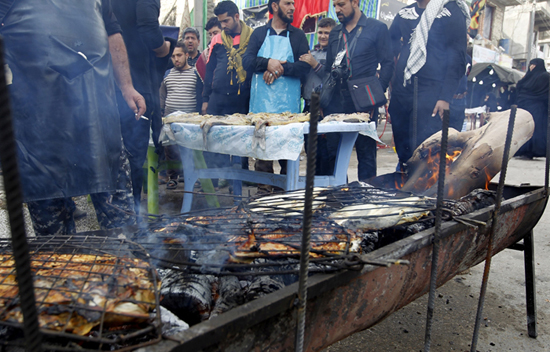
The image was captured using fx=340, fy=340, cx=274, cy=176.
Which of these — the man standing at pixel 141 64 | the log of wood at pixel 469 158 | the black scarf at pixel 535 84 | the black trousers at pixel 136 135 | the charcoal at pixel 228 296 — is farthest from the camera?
the black scarf at pixel 535 84

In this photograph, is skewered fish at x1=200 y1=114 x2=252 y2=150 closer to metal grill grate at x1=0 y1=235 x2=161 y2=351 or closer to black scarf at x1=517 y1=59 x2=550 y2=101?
metal grill grate at x1=0 y1=235 x2=161 y2=351

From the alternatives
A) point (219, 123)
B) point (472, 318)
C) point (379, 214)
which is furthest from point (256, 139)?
point (472, 318)

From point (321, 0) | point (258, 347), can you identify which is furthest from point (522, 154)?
point (258, 347)

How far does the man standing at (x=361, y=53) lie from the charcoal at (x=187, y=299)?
10.8 ft

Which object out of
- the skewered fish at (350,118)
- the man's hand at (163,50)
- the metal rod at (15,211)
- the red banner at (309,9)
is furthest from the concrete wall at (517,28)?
the metal rod at (15,211)

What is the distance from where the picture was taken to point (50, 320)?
900mm

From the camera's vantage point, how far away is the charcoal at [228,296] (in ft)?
4.57

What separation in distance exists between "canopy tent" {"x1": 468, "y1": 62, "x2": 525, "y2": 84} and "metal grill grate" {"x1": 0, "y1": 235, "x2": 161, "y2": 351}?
16.1 m

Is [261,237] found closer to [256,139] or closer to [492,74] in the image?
[256,139]

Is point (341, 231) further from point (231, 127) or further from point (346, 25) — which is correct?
point (346, 25)

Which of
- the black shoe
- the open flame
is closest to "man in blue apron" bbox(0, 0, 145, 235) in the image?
the black shoe

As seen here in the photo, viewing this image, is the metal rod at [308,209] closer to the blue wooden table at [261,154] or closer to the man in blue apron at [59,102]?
the man in blue apron at [59,102]

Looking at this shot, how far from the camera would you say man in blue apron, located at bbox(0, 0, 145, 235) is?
1.96 m

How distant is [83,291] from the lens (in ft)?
3.34
